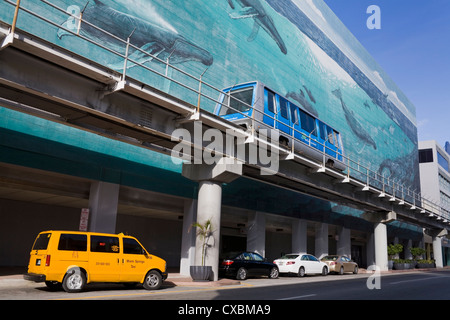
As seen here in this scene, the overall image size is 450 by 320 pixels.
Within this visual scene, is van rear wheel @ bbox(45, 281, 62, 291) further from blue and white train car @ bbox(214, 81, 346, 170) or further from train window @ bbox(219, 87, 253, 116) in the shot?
train window @ bbox(219, 87, 253, 116)

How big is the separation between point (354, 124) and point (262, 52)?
19527 mm

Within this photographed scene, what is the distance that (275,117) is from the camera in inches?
808

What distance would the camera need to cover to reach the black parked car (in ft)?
65.7

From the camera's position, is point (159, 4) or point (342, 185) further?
point (342, 185)

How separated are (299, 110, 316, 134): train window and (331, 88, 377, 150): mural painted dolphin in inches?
841

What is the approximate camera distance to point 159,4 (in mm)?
23672

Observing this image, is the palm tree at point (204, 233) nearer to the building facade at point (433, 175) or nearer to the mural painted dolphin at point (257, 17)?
the mural painted dolphin at point (257, 17)

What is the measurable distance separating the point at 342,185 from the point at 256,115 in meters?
12.0

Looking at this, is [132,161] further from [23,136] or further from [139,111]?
[139,111]

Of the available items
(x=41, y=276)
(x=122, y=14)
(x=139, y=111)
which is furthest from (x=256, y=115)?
(x=41, y=276)

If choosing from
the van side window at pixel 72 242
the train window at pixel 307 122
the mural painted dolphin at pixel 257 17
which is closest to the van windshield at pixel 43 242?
the van side window at pixel 72 242

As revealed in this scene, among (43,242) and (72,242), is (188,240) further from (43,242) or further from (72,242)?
(43,242)

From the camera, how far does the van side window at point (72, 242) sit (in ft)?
40.3
